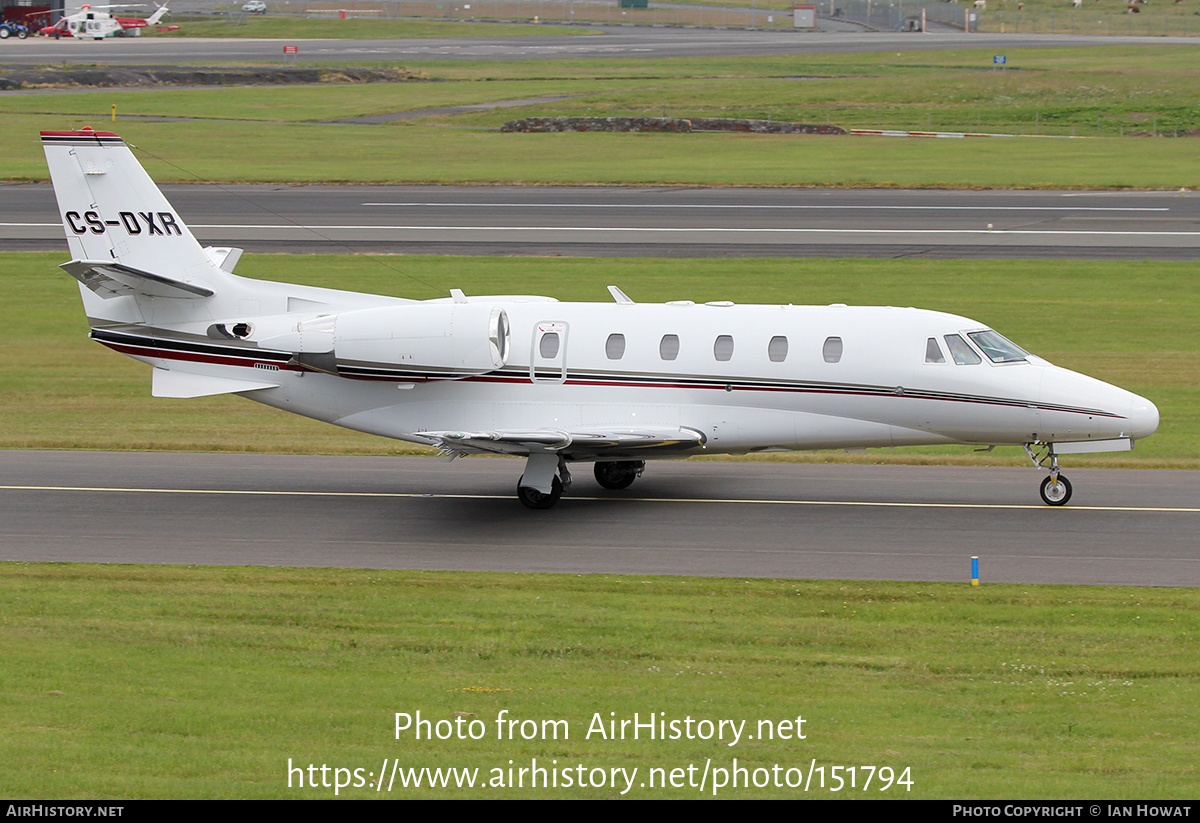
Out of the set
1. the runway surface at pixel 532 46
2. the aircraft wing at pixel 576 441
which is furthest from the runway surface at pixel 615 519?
the runway surface at pixel 532 46

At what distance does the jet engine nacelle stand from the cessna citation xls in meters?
0.03

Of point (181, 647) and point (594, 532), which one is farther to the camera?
point (594, 532)

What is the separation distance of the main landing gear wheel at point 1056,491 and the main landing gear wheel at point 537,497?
→ 27.2 feet

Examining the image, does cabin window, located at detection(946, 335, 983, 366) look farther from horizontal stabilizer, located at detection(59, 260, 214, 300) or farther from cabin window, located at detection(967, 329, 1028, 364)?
horizontal stabilizer, located at detection(59, 260, 214, 300)

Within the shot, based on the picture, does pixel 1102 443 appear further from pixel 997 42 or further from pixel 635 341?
pixel 997 42

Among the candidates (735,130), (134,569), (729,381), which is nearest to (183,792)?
(134,569)

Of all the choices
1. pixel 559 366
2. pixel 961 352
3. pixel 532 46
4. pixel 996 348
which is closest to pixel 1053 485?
pixel 996 348

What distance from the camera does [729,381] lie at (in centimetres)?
2391

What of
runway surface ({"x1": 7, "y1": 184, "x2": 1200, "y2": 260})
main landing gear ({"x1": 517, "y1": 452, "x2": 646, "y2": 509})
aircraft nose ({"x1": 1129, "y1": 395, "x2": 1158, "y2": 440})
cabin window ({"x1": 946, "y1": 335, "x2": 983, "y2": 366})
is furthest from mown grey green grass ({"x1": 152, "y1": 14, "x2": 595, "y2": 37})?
aircraft nose ({"x1": 1129, "y1": 395, "x2": 1158, "y2": 440})

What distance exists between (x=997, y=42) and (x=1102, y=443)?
337 ft

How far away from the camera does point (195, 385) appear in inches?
1012

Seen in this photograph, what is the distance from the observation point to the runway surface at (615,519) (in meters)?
21.2

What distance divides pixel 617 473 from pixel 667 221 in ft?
92.4

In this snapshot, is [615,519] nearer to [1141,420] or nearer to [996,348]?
[996,348]
